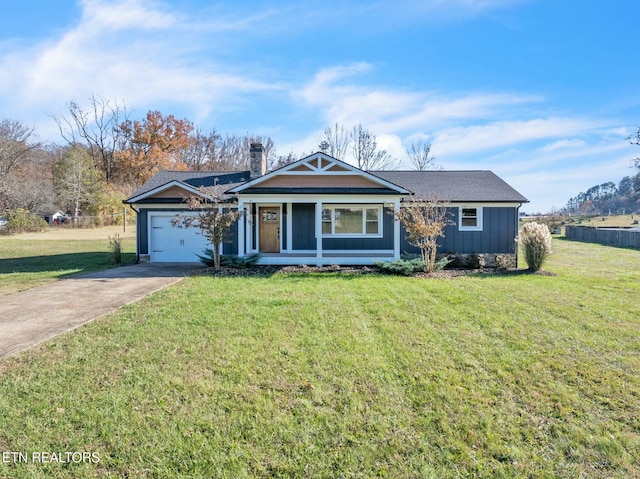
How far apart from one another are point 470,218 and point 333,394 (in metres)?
11.9

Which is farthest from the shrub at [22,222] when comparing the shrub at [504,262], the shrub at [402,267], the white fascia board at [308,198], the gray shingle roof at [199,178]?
the shrub at [504,262]

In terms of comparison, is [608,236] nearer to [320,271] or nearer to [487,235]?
[487,235]

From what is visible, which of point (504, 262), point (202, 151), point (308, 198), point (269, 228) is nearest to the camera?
point (308, 198)

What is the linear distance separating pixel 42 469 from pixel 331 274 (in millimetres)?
8745

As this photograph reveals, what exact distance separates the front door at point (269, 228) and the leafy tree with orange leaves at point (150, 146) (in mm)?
29037

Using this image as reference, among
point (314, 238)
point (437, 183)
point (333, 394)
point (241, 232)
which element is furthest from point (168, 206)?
point (333, 394)

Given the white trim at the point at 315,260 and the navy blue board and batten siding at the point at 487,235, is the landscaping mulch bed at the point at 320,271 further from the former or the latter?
the navy blue board and batten siding at the point at 487,235

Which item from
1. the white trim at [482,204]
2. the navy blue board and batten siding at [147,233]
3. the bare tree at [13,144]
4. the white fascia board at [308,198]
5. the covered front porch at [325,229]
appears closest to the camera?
the white fascia board at [308,198]

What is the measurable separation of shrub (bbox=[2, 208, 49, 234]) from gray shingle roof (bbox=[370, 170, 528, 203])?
31.7m

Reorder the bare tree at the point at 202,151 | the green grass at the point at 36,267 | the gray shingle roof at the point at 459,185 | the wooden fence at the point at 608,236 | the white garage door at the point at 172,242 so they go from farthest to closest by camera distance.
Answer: the bare tree at the point at 202,151 < the wooden fence at the point at 608,236 < the white garage door at the point at 172,242 < the gray shingle roof at the point at 459,185 < the green grass at the point at 36,267

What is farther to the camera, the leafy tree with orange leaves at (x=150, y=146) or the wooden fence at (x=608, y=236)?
the leafy tree with orange leaves at (x=150, y=146)

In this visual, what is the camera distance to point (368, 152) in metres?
33.8

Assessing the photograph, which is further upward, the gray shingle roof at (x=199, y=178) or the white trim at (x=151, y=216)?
the gray shingle roof at (x=199, y=178)

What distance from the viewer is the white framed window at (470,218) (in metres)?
13.4
